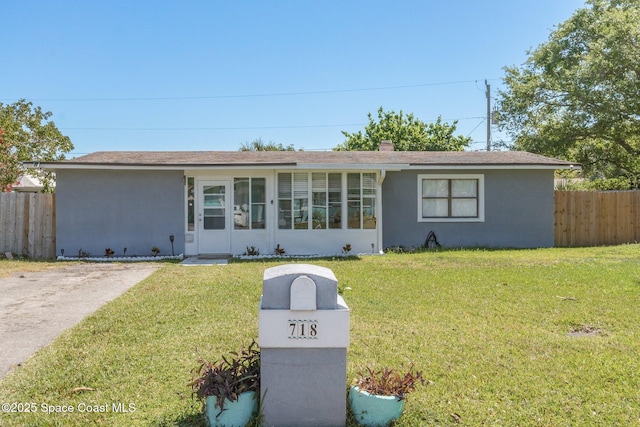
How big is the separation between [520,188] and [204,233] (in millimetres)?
9438

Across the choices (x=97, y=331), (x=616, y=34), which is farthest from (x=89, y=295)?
(x=616, y=34)

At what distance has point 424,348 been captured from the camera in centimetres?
462

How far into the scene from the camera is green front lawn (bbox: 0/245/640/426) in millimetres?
3326

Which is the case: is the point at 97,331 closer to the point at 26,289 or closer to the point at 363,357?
the point at 363,357

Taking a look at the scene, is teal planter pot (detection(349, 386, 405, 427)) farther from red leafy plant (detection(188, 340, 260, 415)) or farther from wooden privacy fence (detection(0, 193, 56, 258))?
wooden privacy fence (detection(0, 193, 56, 258))

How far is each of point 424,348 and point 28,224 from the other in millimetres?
12334

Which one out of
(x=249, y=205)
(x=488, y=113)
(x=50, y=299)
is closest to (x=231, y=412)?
(x=50, y=299)

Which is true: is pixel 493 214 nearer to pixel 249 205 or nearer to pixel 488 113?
pixel 249 205

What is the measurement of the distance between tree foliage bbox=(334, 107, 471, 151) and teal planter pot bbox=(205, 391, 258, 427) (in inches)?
1333

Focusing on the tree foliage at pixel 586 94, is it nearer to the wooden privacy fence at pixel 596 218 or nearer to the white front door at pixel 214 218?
the wooden privacy fence at pixel 596 218

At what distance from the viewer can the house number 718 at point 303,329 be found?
291 centimetres

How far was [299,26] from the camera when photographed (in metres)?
20.1

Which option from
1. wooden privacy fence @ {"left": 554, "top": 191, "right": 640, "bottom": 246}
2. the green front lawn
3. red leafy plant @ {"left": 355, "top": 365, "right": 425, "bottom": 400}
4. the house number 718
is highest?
wooden privacy fence @ {"left": 554, "top": 191, "right": 640, "bottom": 246}

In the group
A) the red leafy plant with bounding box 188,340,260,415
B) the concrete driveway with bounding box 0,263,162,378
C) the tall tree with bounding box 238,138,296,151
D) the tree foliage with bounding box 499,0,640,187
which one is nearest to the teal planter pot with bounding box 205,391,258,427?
the red leafy plant with bounding box 188,340,260,415
